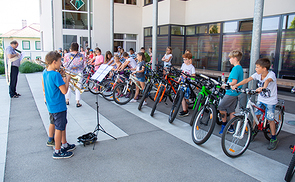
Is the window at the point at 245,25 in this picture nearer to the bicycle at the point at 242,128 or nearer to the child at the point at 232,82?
the child at the point at 232,82

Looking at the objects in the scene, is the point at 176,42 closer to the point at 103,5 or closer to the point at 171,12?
the point at 171,12

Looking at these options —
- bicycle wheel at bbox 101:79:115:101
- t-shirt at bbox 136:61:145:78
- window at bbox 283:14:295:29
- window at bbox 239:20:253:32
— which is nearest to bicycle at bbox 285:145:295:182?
t-shirt at bbox 136:61:145:78

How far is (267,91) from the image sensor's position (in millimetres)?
4016

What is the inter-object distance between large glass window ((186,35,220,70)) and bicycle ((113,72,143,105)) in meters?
7.00

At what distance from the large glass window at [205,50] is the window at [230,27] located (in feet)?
2.16

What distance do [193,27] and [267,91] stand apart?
11176 mm

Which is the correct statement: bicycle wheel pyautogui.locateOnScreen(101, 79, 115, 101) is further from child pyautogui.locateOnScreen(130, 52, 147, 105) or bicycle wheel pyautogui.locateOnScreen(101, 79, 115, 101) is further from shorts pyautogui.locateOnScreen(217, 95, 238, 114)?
shorts pyautogui.locateOnScreen(217, 95, 238, 114)

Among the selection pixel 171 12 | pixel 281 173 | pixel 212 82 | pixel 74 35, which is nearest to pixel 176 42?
pixel 171 12

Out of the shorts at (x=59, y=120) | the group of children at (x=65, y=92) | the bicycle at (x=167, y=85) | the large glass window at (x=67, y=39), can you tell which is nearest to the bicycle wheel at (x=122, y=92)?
the bicycle at (x=167, y=85)

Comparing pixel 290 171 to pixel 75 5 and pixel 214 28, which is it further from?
pixel 75 5

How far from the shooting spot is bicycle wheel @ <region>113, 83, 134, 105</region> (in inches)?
Answer: 294

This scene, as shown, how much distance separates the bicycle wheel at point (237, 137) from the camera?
3.84m

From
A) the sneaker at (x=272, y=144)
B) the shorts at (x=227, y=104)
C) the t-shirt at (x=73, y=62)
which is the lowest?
the sneaker at (x=272, y=144)

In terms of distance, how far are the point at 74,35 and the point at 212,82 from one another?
16065mm
